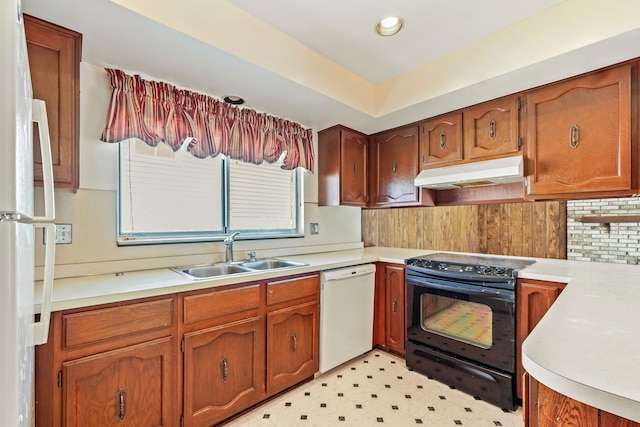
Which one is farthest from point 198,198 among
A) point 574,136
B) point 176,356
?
point 574,136

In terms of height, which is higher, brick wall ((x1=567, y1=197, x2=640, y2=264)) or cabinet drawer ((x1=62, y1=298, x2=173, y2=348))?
brick wall ((x1=567, y1=197, x2=640, y2=264))

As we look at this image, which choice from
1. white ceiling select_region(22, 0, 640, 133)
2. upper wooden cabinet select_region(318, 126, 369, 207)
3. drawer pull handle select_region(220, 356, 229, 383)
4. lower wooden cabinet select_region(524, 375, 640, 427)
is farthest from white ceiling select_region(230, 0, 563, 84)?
drawer pull handle select_region(220, 356, 229, 383)

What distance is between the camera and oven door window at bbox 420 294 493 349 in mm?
2020

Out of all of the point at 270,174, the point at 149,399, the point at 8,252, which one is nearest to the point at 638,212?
the point at 270,174

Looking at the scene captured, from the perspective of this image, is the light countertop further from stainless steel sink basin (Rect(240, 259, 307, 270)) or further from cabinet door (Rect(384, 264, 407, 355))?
cabinet door (Rect(384, 264, 407, 355))

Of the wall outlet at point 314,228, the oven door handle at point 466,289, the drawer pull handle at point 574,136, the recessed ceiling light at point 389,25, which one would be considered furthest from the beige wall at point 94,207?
the drawer pull handle at point 574,136

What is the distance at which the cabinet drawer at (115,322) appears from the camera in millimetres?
1265

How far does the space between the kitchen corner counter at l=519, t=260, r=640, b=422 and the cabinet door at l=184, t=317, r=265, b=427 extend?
1.47 meters

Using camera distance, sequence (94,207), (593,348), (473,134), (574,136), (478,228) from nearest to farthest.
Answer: (593,348)
(94,207)
(574,136)
(473,134)
(478,228)

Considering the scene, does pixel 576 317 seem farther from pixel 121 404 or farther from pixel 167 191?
pixel 167 191

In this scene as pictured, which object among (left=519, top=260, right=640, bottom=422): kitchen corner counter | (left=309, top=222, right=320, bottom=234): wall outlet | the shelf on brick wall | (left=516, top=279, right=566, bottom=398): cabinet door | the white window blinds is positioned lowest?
(left=516, top=279, right=566, bottom=398): cabinet door

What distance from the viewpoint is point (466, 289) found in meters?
2.06

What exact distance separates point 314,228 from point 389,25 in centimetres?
181

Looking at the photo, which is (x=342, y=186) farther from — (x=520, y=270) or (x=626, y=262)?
(x=626, y=262)
